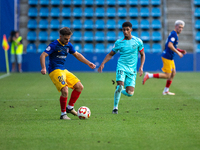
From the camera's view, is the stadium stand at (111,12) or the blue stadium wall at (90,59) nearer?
the blue stadium wall at (90,59)

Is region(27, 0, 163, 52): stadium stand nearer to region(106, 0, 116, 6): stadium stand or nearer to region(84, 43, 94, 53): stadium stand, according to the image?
region(106, 0, 116, 6): stadium stand

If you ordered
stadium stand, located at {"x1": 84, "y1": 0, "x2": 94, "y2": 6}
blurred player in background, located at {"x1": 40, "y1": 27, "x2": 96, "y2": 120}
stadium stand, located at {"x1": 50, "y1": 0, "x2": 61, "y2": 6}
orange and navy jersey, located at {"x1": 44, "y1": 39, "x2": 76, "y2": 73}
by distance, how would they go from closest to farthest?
1. blurred player in background, located at {"x1": 40, "y1": 27, "x2": 96, "y2": 120}
2. orange and navy jersey, located at {"x1": 44, "y1": 39, "x2": 76, "y2": 73}
3. stadium stand, located at {"x1": 50, "y1": 0, "x2": 61, "y2": 6}
4. stadium stand, located at {"x1": 84, "y1": 0, "x2": 94, "y2": 6}

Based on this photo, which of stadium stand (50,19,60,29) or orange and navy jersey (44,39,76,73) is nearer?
orange and navy jersey (44,39,76,73)

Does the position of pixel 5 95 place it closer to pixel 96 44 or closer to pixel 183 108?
pixel 183 108

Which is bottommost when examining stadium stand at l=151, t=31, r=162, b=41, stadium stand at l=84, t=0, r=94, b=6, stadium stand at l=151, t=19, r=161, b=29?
stadium stand at l=151, t=31, r=162, b=41

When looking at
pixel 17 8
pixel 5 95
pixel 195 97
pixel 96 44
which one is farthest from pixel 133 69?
pixel 17 8

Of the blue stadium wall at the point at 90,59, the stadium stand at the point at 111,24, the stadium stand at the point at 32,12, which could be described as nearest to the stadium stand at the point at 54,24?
the stadium stand at the point at 32,12

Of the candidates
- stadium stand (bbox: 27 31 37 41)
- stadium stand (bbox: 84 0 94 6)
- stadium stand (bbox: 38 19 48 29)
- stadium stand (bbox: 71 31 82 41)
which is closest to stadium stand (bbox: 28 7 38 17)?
stadium stand (bbox: 38 19 48 29)

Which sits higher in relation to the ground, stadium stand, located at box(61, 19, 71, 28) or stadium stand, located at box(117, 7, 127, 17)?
stadium stand, located at box(117, 7, 127, 17)

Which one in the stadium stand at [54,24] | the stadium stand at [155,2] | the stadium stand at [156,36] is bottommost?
the stadium stand at [156,36]

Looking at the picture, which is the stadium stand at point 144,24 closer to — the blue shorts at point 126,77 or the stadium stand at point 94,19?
the stadium stand at point 94,19

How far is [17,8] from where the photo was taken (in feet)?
77.9

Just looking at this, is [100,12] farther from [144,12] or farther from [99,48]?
[144,12]

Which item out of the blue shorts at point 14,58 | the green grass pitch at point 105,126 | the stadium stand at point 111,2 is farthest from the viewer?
the stadium stand at point 111,2
